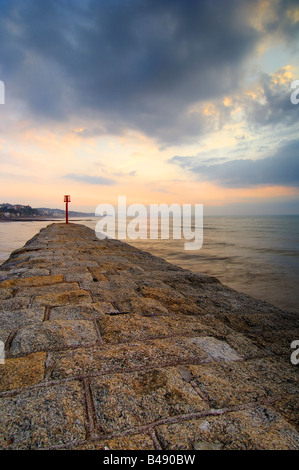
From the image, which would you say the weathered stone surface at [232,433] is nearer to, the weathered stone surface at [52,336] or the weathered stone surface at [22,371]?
the weathered stone surface at [22,371]

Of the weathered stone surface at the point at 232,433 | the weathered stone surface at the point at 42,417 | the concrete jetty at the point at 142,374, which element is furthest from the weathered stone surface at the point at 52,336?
the weathered stone surface at the point at 232,433

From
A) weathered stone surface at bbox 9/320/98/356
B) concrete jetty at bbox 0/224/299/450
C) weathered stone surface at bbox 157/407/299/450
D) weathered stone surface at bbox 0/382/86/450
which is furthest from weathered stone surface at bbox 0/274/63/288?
weathered stone surface at bbox 157/407/299/450

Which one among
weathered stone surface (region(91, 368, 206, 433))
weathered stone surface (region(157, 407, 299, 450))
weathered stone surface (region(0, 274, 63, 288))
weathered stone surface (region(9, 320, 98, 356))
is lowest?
weathered stone surface (region(157, 407, 299, 450))

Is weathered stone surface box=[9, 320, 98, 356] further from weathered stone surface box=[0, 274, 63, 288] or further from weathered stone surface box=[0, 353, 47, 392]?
weathered stone surface box=[0, 274, 63, 288]

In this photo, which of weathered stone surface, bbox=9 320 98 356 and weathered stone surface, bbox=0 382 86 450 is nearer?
weathered stone surface, bbox=0 382 86 450

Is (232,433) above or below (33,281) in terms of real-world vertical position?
below

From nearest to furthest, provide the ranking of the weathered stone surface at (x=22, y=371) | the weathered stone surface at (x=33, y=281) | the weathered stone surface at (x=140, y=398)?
the weathered stone surface at (x=140, y=398) → the weathered stone surface at (x=22, y=371) → the weathered stone surface at (x=33, y=281)

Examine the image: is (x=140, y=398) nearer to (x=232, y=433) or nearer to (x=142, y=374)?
(x=142, y=374)

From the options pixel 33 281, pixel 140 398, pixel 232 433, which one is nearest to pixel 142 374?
pixel 140 398

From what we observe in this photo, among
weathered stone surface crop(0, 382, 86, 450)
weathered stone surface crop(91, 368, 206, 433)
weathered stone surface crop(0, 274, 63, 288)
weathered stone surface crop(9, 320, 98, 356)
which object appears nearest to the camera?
weathered stone surface crop(0, 382, 86, 450)

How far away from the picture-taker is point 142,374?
151 cm

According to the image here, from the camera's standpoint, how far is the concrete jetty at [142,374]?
3.64 ft

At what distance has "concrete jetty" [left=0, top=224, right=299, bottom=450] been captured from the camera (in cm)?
111

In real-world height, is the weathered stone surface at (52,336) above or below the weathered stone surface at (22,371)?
above
